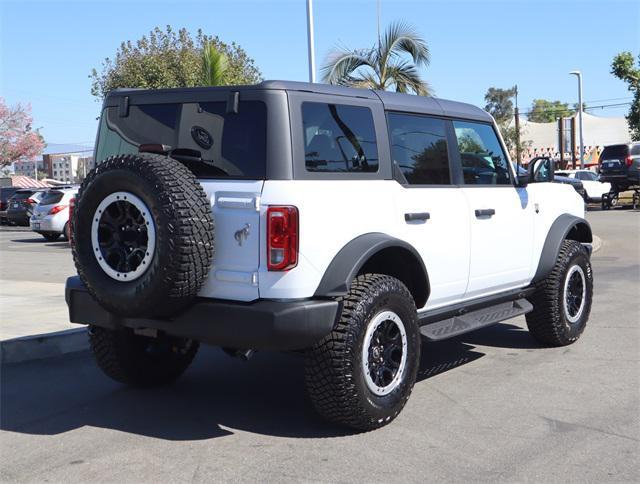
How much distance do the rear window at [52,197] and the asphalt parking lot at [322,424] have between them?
15635mm

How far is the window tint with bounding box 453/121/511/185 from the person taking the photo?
623cm

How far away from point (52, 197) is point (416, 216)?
1861 centimetres

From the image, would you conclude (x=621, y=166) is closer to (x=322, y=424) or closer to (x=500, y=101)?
(x=322, y=424)

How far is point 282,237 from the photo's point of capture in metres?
4.46

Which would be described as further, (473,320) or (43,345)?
(43,345)

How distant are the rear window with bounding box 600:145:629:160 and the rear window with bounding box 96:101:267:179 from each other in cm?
2748

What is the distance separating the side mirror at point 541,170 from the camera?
22.3ft

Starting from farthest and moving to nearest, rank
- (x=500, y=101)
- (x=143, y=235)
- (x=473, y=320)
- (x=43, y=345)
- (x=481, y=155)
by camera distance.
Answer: (x=500, y=101) → (x=43, y=345) → (x=481, y=155) → (x=473, y=320) → (x=143, y=235)

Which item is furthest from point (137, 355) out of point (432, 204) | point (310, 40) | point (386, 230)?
point (310, 40)

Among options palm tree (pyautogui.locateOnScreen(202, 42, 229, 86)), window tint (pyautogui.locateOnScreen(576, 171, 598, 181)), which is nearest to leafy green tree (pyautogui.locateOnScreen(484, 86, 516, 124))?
window tint (pyautogui.locateOnScreen(576, 171, 598, 181))

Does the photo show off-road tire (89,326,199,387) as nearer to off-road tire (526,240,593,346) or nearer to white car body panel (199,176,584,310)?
white car body panel (199,176,584,310)

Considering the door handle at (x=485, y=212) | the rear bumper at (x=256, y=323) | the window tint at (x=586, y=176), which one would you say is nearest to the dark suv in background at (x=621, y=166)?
the window tint at (x=586, y=176)

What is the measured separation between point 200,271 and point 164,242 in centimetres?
27

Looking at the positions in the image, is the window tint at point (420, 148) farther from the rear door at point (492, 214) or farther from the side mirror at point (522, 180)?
the side mirror at point (522, 180)
